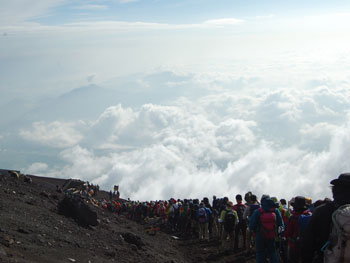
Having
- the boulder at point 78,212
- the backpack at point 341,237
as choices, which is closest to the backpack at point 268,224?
the backpack at point 341,237

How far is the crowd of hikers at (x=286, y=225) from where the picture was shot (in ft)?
13.9

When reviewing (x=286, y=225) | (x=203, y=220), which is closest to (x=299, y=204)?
(x=286, y=225)

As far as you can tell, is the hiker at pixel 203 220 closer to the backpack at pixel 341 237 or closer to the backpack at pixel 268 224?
the backpack at pixel 268 224

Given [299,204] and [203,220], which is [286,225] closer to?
[299,204]

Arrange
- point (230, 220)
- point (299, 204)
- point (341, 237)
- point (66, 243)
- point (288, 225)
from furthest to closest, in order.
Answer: point (230, 220), point (66, 243), point (288, 225), point (299, 204), point (341, 237)

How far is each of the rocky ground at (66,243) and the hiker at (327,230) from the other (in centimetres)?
562

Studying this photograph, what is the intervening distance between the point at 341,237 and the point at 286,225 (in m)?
6.97

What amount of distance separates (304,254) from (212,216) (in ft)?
45.5

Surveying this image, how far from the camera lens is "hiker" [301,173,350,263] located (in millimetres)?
4238

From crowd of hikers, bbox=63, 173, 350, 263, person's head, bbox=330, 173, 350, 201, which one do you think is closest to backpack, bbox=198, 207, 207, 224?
crowd of hikers, bbox=63, 173, 350, 263

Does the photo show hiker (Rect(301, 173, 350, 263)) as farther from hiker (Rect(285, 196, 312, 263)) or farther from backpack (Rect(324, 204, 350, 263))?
hiker (Rect(285, 196, 312, 263))

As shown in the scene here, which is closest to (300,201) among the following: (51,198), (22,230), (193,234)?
(22,230)

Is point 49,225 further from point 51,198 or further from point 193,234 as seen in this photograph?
point 193,234

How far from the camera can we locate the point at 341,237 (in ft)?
13.6
